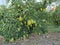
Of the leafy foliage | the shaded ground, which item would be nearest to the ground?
the shaded ground

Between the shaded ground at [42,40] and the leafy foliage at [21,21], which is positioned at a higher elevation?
the leafy foliage at [21,21]

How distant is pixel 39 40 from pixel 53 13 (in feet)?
3.97

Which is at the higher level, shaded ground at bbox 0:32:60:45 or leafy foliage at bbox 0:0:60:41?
leafy foliage at bbox 0:0:60:41

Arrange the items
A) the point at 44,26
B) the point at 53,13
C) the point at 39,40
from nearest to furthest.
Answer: the point at 39,40, the point at 44,26, the point at 53,13

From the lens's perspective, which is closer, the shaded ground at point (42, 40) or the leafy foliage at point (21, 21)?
the shaded ground at point (42, 40)

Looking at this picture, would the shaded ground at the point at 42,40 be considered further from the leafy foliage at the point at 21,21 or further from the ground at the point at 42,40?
the leafy foliage at the point at 21,21

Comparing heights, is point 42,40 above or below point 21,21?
below

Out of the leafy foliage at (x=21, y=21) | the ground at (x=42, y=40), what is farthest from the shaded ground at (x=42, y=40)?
the leafy foliage at (x=21, y=21)

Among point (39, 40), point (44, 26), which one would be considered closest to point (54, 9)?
point (44, 26)

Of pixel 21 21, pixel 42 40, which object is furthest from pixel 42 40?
pixel 21 21

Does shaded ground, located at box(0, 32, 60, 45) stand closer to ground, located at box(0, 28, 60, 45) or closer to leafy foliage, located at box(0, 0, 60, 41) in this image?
ground, located at box(0, 28, 60, 45)

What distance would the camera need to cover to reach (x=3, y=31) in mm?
5996

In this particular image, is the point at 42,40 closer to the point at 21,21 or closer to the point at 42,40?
A: the point at 42,40

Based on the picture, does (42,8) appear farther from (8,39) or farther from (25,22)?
(8,39)
